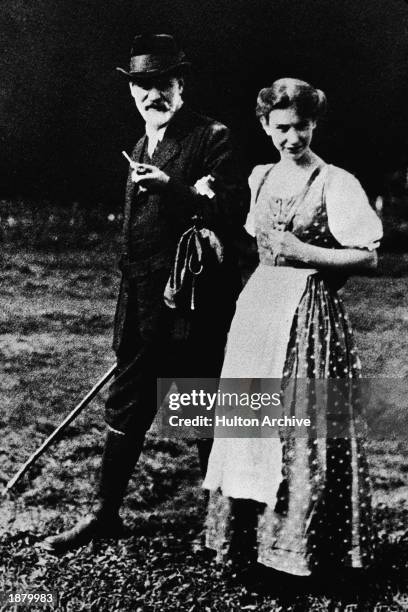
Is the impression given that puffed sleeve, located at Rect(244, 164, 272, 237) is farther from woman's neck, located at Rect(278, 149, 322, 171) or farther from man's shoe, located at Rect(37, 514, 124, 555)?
man's shoe, located at Rect(37, 514, 124, 555)

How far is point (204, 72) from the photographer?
3.62 m

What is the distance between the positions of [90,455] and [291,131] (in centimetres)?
181

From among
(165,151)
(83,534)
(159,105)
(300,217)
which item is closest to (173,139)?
(165,151)

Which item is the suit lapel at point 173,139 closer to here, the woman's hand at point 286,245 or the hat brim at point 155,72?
the hat brim at point 155,72

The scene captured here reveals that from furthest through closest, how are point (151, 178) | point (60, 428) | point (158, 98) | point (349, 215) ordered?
point (60, 428)
point (158, 98)
point (151, 178)
point (349, 215)

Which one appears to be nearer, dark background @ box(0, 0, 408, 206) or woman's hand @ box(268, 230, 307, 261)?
woman's hand @ box(268, 230, 307, 261)

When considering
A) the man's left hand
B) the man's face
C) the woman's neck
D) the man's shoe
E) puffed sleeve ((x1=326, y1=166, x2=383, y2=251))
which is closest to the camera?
puffed sleeve ((x1=326, y1=166, x2=383, y2=251))

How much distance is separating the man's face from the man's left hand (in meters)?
0.24

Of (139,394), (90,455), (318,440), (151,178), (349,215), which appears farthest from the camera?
(90,455)

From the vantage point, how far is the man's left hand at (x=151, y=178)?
11.2ft

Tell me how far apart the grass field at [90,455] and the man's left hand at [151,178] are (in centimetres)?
55

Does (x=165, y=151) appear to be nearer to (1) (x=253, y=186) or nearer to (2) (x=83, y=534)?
(1) (x=253, y=186)

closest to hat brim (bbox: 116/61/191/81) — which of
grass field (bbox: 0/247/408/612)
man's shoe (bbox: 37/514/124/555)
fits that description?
grass field (bbox: 0/247/408/612)

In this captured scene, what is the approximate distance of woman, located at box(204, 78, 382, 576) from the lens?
3.20m
